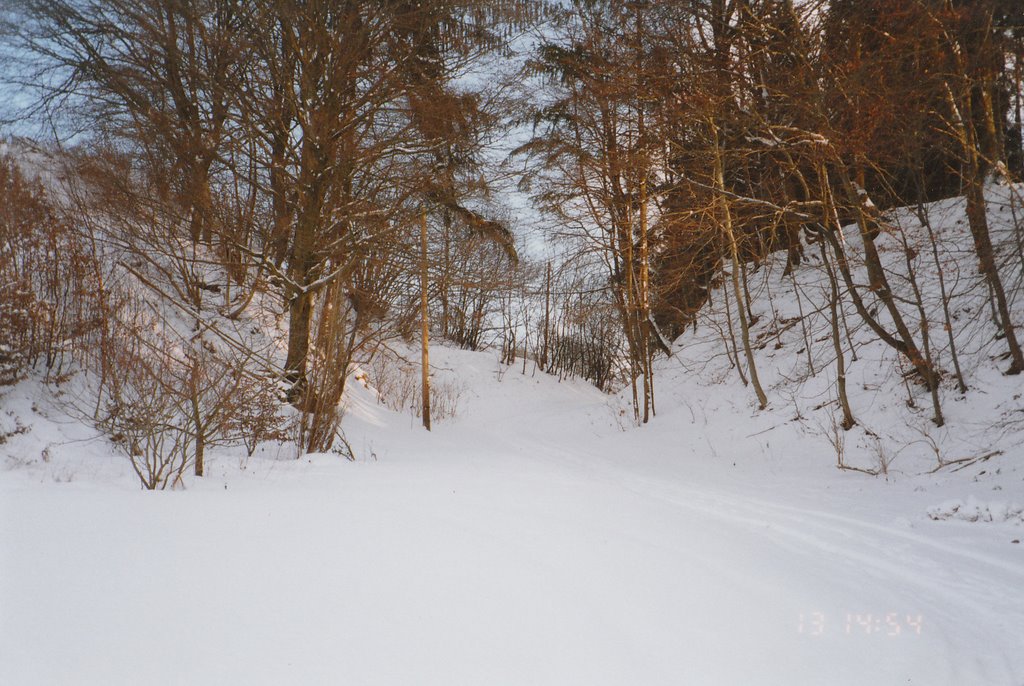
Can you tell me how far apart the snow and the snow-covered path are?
17 millimetres

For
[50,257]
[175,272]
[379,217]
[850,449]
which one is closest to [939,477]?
[850,449]

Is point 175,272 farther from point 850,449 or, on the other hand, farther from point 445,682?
point 850,449

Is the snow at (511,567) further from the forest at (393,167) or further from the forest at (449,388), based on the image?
the forest at (393,167)

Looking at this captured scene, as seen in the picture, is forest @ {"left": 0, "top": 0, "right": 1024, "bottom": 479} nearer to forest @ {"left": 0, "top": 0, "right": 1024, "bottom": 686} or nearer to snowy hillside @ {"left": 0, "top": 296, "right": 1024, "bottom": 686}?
forest @ {"left": 0, "top": 0, "right": 1024, "bottom": 686}

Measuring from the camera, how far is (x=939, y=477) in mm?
6742

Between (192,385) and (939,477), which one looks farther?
(939,477)

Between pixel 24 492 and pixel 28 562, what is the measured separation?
176 cm

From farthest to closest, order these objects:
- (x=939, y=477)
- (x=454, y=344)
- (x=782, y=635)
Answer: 1. (x=454, y=344)
2. (x=939, y=477)
3. (x=782, y=635)

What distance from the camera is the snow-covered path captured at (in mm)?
2260

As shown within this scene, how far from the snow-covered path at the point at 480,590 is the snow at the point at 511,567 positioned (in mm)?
17

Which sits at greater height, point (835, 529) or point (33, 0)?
point (33, 0)

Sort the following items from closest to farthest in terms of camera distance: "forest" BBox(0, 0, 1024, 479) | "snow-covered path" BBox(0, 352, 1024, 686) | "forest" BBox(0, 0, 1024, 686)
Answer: "snow-covered path" BBox(0, 352, 1024, 686)
"forest" BBox(0, 0, 1024, 686)
"forest" BBox(0, 0, 1024, 479)

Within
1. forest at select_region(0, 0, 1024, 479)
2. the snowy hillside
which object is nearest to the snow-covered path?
the snowy hillside

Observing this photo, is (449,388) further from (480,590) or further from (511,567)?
(480,590)
